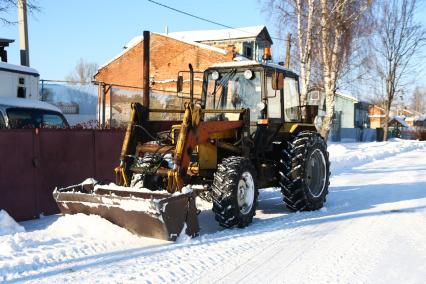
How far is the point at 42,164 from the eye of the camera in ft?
24.5

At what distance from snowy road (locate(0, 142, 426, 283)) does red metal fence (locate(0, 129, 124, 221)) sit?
0.34 meters

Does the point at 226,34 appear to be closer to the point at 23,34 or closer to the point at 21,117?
the point at 23,34

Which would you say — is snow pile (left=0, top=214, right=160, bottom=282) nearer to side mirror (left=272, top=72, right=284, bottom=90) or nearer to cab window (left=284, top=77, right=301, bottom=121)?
side mirror (left=272, top=72, right=284, bottom=90)

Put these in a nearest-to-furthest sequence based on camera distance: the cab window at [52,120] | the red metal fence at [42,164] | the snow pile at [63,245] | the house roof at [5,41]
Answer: the snow pile at [63,245] < the red metal fence at [42,164] < the cab window at [52,120] < the house roof at [5,41]

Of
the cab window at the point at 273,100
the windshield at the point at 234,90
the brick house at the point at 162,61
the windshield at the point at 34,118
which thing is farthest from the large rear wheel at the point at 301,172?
the brick house at the point at 162,61

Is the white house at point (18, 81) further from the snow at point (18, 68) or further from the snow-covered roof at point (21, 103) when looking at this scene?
the snow-covered roof at point (21, 103)

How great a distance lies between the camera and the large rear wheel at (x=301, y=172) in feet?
23.9

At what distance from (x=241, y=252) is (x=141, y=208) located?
119 centimetres

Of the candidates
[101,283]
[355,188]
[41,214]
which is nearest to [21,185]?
[41,214]

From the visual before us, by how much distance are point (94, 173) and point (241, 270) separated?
15.5ft

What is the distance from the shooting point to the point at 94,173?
8.62 meters

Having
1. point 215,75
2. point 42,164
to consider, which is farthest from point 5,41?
point 215,75

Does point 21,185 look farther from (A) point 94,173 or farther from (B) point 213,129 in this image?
(B) point 213,129

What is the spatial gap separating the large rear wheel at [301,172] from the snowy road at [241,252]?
219mm
